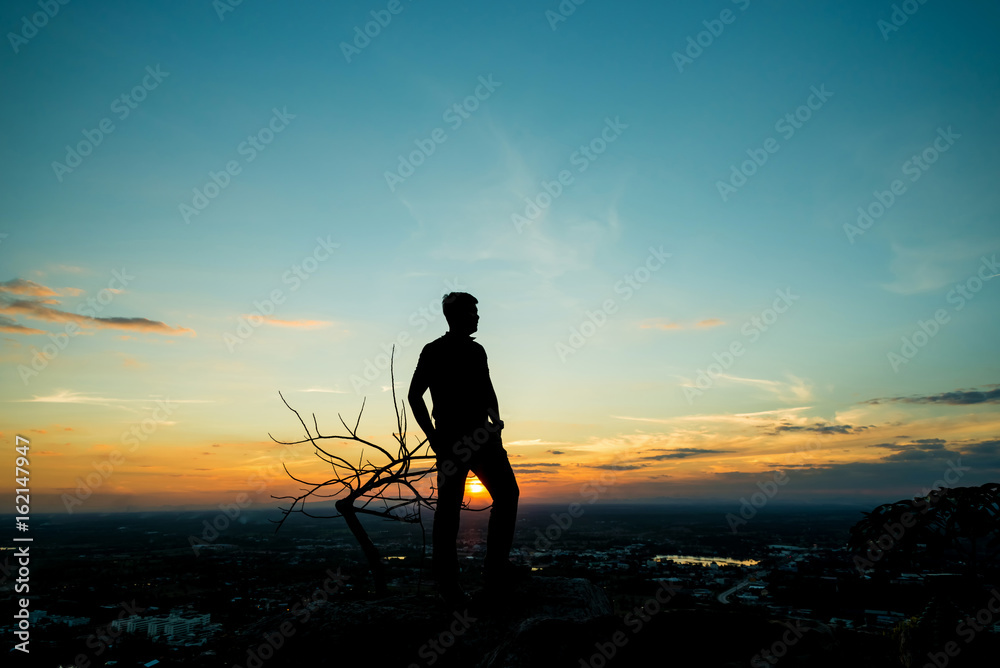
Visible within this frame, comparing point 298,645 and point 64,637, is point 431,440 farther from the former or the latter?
point 64,637

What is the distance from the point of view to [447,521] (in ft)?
14.9

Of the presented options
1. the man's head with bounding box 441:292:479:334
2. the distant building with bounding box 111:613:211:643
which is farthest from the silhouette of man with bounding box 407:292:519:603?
the distant building with bounding box 111:613:211:643

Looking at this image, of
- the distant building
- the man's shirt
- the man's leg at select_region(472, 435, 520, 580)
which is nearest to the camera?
the man's leg at select_region(472, 435, 520, 580)

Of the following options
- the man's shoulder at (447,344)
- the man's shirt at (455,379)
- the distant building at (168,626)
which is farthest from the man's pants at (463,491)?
the distant building at (168,626)

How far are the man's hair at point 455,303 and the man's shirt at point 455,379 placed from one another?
0.21 metres

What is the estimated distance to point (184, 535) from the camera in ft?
245

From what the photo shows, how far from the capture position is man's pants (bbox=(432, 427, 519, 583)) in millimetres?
4539

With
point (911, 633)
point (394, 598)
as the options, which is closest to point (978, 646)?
Result: point (911, 633)

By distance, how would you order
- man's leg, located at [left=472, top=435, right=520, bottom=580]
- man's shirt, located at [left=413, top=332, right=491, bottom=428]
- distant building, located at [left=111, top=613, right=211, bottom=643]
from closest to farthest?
man's leg, located at [left=472, top=435, right=520, bottom=580]
man's shirt, located at [left=413, top=332, right=491, bottom=428]
distant building, located at [left=111, top=613, right=211, bottom=643]

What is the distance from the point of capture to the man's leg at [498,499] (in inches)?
179

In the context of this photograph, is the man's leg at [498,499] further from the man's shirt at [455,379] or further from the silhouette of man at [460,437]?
the man's shirt at [455,379]

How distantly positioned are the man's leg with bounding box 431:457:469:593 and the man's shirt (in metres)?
0.41

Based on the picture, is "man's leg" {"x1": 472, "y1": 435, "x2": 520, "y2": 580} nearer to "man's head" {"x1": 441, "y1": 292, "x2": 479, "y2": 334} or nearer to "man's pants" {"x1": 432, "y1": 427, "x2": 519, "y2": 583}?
"man's pants" {"x1": 432, "y1": 427, "x2": 519, "y2": 583}

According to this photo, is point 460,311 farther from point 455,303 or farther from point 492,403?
point 492,403
